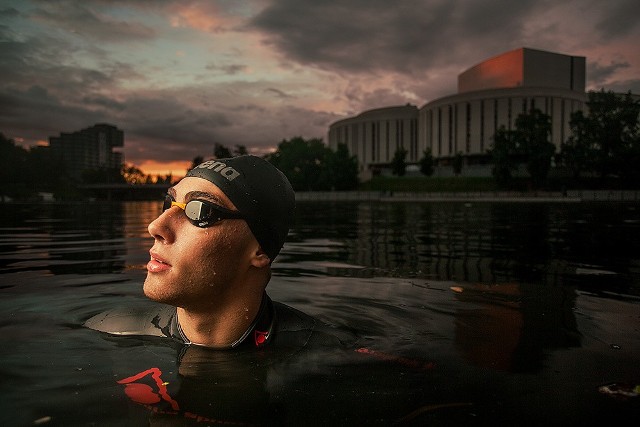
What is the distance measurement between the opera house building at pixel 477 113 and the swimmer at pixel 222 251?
86352 mm

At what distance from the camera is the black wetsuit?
3501 millimetres

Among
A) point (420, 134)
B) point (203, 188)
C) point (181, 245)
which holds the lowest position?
point (181, 245)

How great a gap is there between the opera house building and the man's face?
86645 millimetres

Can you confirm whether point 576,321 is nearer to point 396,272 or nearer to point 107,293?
point 396,272

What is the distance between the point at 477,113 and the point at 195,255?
110696 millimetres

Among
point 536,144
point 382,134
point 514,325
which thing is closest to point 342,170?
point 536,144

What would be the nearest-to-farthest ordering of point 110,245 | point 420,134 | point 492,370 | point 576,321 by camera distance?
point 492,370
point 576,321
point 110,245
point 420,134

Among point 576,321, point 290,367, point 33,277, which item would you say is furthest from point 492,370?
point 33,277

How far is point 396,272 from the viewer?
7.57 meters

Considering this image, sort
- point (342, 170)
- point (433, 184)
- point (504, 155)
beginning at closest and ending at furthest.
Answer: point (504, 155) → point (342, 170) → point (433, 184)

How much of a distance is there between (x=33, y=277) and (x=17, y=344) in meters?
3.58

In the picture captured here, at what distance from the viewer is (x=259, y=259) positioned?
10.9ft

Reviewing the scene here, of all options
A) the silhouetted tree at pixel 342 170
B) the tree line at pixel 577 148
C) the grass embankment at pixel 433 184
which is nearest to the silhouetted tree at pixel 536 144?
the tree line at pixel 577 148

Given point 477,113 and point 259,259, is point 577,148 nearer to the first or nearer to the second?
point 477,113
